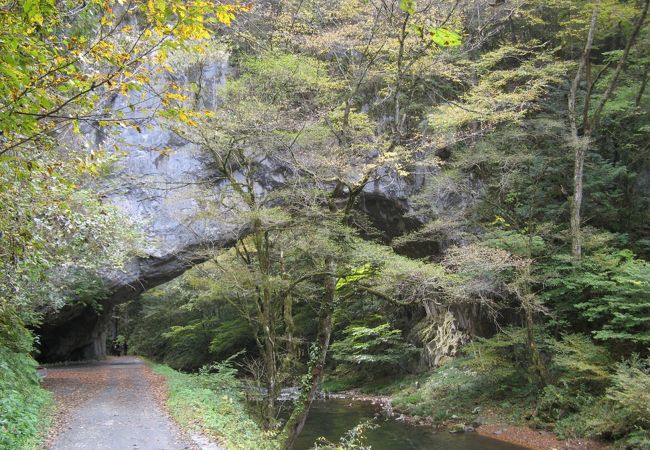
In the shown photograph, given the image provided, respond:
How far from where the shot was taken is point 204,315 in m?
26.1

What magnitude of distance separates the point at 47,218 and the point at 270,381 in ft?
19.6

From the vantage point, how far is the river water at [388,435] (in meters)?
10.8

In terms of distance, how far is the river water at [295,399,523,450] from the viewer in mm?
10766

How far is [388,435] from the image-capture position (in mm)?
11883

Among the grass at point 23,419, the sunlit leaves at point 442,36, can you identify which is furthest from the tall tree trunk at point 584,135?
the grass at point 23,419

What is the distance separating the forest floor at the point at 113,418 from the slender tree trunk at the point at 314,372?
6.67 ft

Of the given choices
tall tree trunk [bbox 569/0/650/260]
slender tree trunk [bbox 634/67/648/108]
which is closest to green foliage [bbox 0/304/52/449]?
tall tree trunk [bbox 569/0/650/260]

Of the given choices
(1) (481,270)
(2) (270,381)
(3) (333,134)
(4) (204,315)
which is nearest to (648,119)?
(1) (481,270)

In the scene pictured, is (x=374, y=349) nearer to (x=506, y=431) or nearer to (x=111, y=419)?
(x=506, y=431)

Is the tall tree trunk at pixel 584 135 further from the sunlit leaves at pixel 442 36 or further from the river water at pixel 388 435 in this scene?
the sunlit leaves at pixel 442 36

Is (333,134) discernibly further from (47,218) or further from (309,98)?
(47,218)

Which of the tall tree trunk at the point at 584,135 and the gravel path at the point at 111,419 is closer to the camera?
the gravel path at the point at 111,419

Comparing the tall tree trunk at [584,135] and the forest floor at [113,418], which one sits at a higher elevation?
the tall tree trunk at [584,135]

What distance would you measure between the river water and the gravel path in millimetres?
3762
